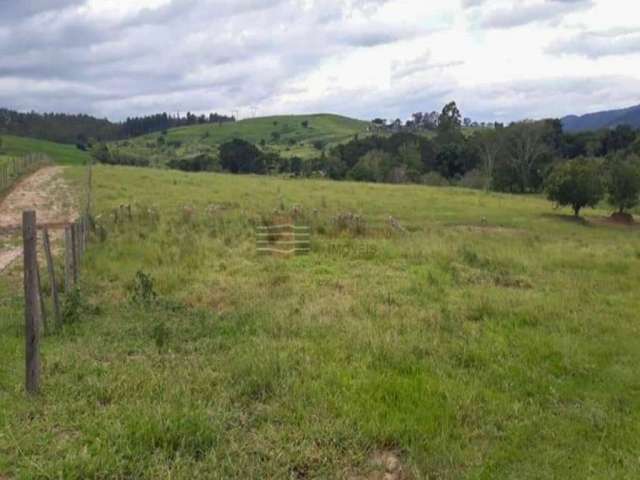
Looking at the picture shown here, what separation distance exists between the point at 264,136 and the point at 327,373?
149 meters

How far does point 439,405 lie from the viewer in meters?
6.21

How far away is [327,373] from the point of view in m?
6.97

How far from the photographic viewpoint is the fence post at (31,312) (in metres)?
6.09

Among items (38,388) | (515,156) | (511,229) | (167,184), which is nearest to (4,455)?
(38,388)

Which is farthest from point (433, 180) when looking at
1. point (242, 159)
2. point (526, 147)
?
point (242, 159)

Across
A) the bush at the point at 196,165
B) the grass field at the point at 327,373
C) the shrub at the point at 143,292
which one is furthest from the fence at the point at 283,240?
the bush at the point at 196,165

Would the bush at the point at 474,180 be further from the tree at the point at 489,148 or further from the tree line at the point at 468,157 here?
the tree at the point at 489,148

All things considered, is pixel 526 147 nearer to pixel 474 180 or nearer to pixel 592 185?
pixel 474 180

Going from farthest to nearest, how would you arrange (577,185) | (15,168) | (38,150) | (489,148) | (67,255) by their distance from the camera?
1. (38,150)
2. (489,148)
3. (15,168)
4. (577,185)
5. (67,255)

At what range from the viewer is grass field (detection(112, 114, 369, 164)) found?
408 feet

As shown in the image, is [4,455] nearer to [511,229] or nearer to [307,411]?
[307,411]

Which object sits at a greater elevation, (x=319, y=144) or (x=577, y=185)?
(x=319, y=144)

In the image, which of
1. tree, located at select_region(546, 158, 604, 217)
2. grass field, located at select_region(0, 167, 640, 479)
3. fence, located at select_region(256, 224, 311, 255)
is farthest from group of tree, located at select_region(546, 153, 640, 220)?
grass field, located at select_region(0, 167, 640, 479)

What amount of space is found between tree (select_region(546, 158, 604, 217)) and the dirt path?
94.1ft
